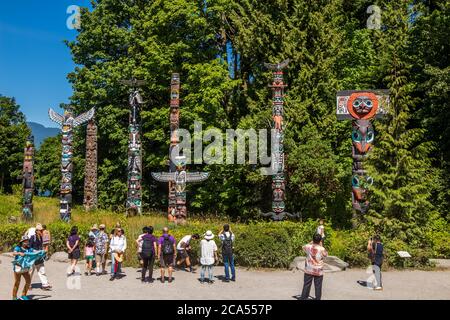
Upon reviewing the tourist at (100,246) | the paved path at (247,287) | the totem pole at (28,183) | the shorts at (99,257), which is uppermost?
the totem pole at (28,183)

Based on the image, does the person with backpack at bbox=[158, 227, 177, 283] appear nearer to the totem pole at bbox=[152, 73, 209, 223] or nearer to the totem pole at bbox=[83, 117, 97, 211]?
the totem pole at bbox=[152, 73, 209, 223]

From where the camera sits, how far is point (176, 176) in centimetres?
2184

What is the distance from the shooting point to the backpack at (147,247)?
12625 mm

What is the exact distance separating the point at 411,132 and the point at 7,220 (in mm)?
19896

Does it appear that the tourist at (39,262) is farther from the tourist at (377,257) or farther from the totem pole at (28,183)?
the totem pole at (28,183)

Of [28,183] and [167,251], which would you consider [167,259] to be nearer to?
[167,251]

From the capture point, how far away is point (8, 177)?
47.5 m

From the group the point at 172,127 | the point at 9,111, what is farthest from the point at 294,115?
the point at 9,111

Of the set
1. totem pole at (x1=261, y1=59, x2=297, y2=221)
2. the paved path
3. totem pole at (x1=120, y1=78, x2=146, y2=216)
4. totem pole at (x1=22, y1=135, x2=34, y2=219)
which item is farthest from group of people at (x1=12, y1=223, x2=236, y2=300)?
totem pole at (x1=22, y1=135, x2=34, y2=219)

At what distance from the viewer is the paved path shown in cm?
1148

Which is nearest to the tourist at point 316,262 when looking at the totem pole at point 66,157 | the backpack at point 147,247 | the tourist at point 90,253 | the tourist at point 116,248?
the backpack at point 147,247

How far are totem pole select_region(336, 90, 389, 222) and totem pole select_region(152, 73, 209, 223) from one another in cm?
723

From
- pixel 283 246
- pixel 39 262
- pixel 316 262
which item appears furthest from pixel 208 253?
pixel 39 262

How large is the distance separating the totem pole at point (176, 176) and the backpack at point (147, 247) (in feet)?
26.7
